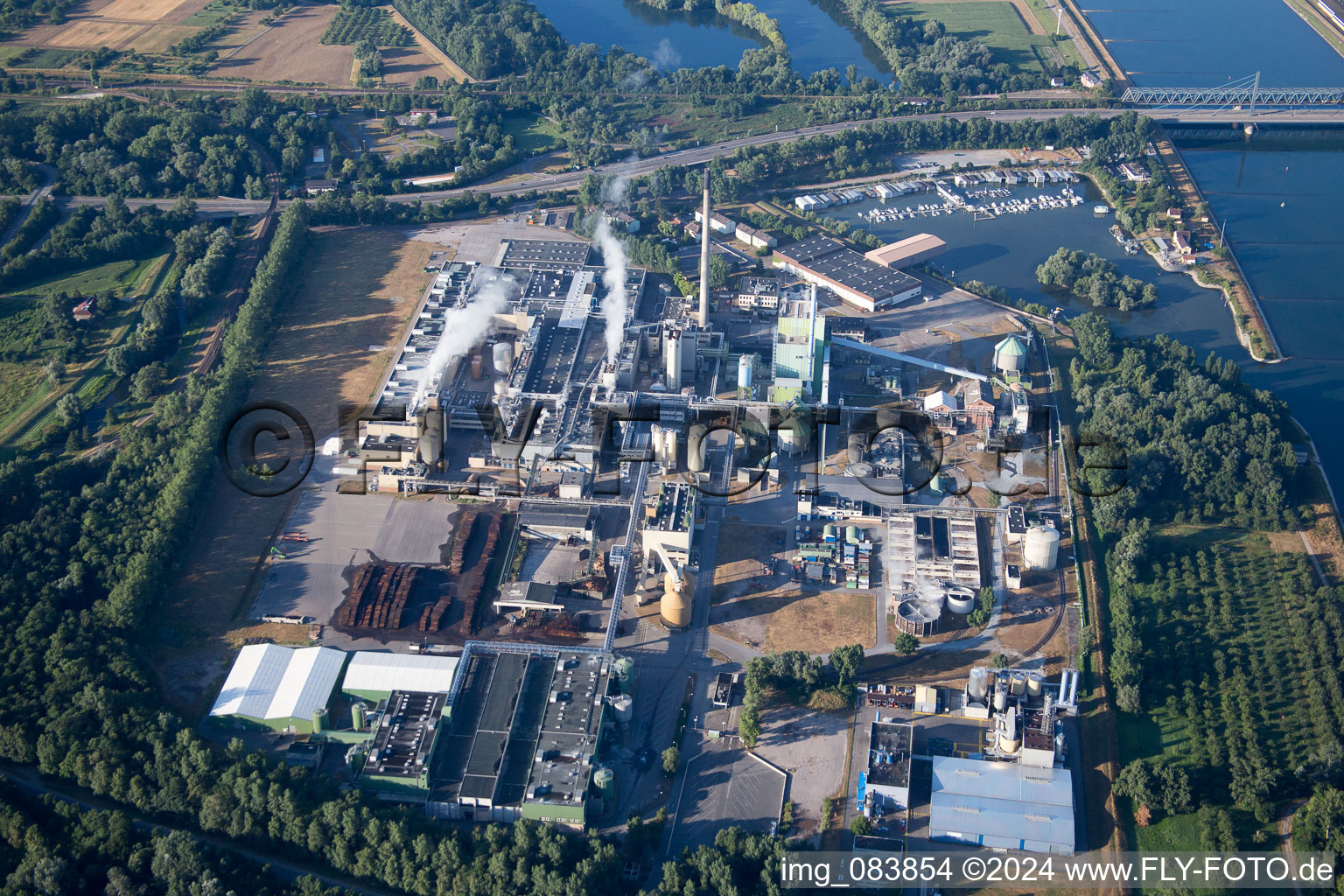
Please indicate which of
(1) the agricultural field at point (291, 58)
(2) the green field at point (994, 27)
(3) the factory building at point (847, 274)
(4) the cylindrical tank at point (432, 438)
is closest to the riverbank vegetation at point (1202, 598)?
(3) the factory building at point (847, 274)

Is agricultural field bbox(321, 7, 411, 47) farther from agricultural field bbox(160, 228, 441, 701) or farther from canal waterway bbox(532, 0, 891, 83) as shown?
agricultural field bbox(160, 228, 441, 701)

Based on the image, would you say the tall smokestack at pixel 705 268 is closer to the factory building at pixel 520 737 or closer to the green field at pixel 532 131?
the factory building at pixel 520 737

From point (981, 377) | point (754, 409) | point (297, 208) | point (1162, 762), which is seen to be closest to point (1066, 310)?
point (981, 377)

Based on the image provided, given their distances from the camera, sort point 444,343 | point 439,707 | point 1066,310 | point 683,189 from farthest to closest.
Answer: point 683,189 → point 1066,310 → point 444,343 → point 439,707

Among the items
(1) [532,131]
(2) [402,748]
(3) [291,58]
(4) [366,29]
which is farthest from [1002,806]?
(4) [366,29]

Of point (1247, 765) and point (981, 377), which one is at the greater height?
point (981, 377)

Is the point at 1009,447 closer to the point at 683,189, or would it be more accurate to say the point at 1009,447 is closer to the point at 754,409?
the point at 754,409
